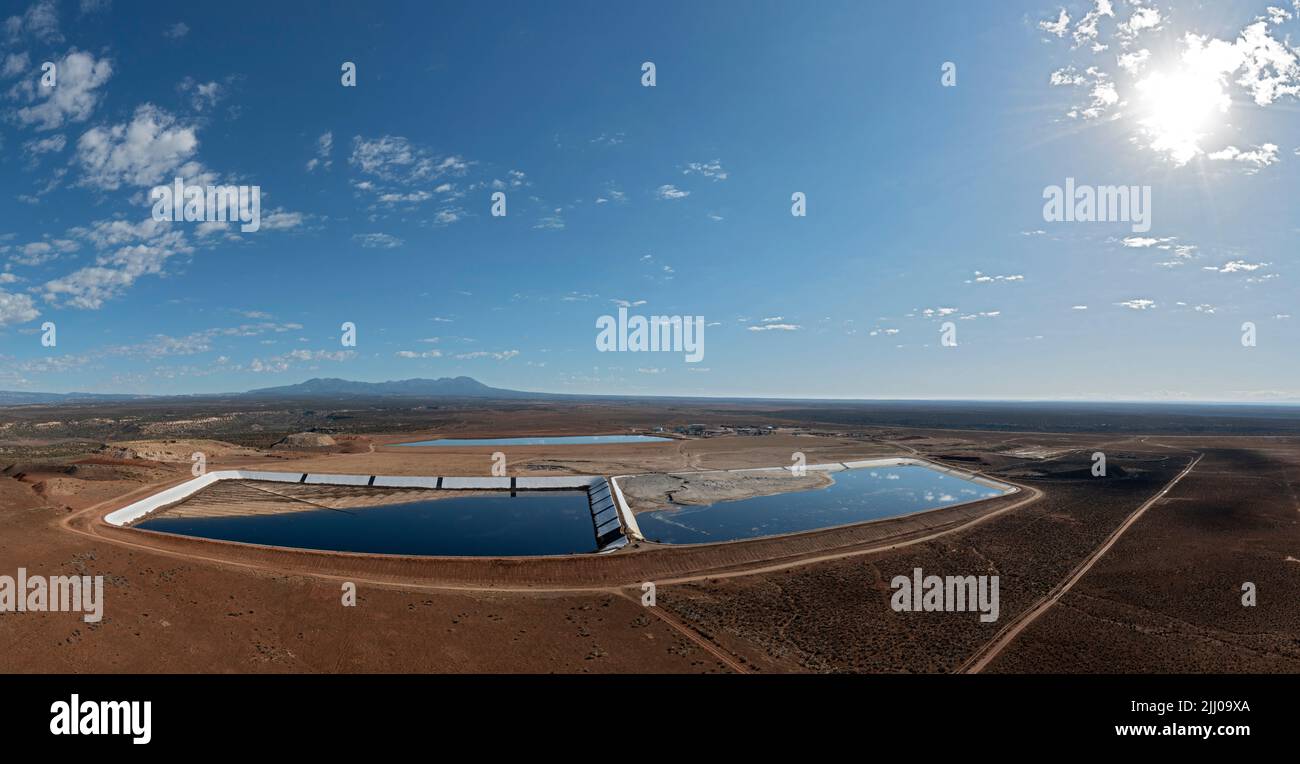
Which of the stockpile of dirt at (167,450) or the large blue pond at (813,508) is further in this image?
the stockpile of dirt at (167,450)

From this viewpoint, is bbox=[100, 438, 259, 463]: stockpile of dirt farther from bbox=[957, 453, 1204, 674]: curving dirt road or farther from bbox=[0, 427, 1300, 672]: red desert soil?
bbox=[957, 453, 1204, 674]: curving dirt road

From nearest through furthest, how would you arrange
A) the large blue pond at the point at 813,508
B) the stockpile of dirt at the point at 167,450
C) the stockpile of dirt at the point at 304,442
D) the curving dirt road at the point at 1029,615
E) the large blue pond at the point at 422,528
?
the curving dirt road at the point at 1029,615
the large blue pond at the point at 422,528
the large blue pond at the point at 813,508
the stockpile of dirt at the point at 167,450
the stockpile of dirt at the point at 304,442

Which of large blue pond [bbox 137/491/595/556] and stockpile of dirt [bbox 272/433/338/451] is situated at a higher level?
stockpile of dirt [bbox 272/433/338/451]

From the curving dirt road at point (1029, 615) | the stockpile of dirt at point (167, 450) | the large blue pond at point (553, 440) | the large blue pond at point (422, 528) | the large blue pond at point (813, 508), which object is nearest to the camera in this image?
the curving dirt road at point (1029, 615)

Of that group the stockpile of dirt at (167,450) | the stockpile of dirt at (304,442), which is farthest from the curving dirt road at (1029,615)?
the stockpile of dirt at (304,442)

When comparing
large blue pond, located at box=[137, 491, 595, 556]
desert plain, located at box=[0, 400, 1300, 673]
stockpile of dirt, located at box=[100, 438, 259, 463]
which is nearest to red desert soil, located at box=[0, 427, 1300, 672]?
desert plain, located at box=[0, 400, 1300, 673]

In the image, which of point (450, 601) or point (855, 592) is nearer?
point (450, 601)

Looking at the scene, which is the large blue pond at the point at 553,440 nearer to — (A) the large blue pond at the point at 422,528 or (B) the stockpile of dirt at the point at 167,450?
(B) the stockpile of dirt at the point at 167,450
